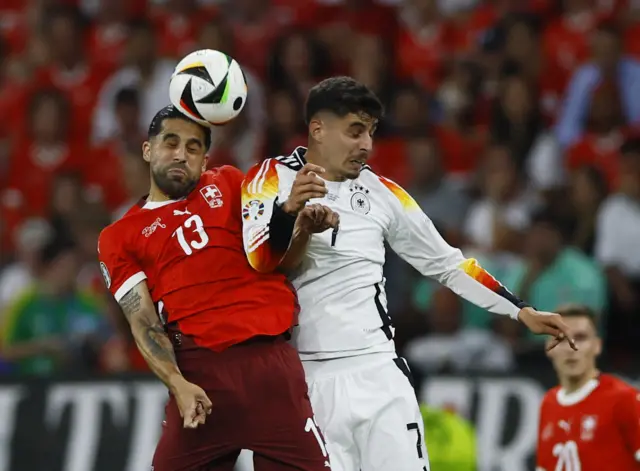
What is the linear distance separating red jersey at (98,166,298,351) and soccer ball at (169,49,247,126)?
334 mm

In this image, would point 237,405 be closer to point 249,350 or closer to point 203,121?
point 249,350

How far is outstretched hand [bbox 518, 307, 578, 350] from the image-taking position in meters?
5.67

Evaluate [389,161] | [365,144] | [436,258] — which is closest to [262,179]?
[365,144]

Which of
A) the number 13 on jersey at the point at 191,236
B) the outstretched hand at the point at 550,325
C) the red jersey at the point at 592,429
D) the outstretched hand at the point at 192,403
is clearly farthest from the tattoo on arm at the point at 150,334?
the red jersey at the point at 592,429

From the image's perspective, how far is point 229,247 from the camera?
5.57 metres

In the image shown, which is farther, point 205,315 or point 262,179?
point 262,179

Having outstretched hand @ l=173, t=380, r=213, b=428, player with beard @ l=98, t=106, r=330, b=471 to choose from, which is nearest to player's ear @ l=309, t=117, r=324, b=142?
player with beard @ l=98, t=106, r=330, b=471

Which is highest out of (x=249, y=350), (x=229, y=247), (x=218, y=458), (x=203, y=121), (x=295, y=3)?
(x=295, y=3)

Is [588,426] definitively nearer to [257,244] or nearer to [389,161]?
[257,244]

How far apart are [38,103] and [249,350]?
756cm

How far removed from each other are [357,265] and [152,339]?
1.03m

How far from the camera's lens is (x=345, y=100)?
19.2ft

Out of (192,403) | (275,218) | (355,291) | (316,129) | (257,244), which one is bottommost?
(192,403)

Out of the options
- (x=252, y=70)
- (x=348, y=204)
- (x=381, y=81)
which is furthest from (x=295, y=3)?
(x=348, y=204)
